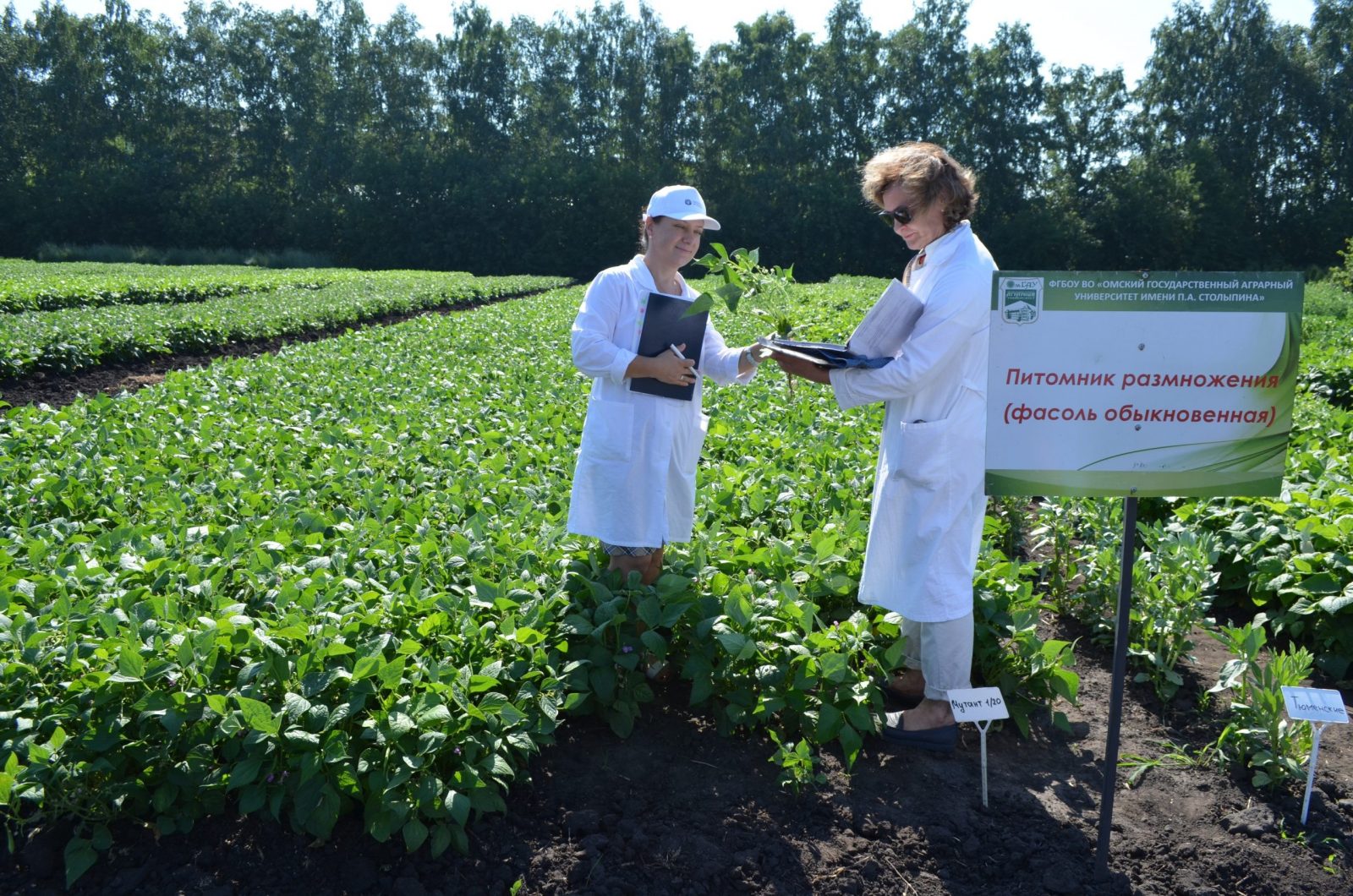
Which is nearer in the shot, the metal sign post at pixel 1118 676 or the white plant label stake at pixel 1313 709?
the metal sign post at pixel 1118 676

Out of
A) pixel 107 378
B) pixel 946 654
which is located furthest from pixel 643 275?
pixel 107 378

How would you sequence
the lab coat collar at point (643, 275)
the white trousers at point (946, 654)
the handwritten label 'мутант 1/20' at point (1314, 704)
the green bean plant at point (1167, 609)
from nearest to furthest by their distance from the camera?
1. the handwritten label 'мутант 1/20' at point (1314, 704)
2. the white trousers at point (946, 654)
3. the lab coat collar at point (643, 275)
4. the green bean plant at point (1167, 609)

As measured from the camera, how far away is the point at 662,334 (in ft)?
10.5

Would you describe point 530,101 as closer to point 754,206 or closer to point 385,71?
point 385,71

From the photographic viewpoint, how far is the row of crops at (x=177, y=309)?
11.3 metres

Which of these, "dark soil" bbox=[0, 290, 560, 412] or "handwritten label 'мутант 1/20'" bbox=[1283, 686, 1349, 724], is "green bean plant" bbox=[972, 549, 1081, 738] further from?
"dark soil" bbox=[0, 290, 560, 412]

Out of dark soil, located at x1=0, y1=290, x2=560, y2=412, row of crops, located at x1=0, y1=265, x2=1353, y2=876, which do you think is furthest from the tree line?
row of crops, located at x1=0, y1=265, x2=1353, y2=876

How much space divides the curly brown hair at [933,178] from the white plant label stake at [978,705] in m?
1.37

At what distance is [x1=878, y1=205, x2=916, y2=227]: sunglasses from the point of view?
2.83m

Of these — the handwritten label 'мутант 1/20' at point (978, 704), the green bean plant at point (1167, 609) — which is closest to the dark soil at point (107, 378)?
the handwritten label 'мутант 1/20' at point (978, 704)

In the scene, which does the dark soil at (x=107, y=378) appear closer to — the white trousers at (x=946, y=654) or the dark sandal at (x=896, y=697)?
the dark sandal at (x=896, y=697)

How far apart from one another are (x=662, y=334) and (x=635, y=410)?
0.27 metres

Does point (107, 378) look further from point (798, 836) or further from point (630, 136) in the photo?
point (630, 136)

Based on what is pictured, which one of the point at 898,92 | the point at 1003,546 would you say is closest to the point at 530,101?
the point at 898,92
